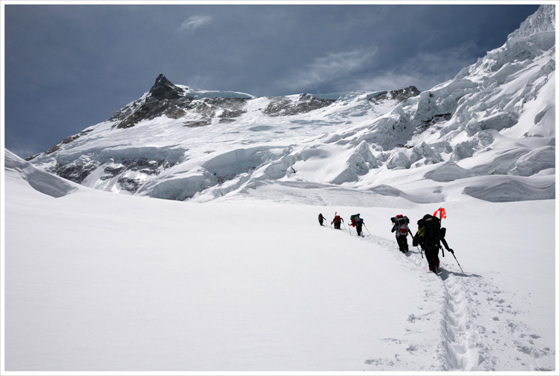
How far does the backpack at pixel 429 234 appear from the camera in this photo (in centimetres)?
736

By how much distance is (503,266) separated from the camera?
7441 millimetres

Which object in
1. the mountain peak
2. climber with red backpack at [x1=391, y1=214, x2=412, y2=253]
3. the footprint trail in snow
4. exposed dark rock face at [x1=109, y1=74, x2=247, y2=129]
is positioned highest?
the mountain peak

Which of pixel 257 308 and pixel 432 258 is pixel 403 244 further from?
pixel 257 308

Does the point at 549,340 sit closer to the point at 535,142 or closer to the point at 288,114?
the point at 535,142

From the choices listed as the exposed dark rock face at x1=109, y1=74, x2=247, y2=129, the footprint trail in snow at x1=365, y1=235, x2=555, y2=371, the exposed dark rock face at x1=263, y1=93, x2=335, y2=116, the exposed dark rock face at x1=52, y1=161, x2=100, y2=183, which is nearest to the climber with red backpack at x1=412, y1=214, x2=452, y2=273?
the footprint trail in snow at x1=365, y1=235, x2=555, y2=371

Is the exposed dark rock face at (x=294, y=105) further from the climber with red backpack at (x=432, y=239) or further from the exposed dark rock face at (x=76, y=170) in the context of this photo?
the climber with red backpack at (x=432, y=239)

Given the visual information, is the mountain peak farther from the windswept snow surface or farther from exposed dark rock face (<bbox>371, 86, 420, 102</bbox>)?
the windswept snow surface

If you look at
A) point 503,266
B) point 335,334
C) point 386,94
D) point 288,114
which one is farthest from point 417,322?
point 386,94

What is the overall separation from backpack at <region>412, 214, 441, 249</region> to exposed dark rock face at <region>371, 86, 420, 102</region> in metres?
155

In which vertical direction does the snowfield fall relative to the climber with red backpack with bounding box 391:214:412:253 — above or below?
below

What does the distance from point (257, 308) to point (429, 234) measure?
17.4ft

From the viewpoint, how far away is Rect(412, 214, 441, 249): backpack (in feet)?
24.1

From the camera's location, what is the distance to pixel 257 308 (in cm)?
448

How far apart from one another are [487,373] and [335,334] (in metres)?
1.73
